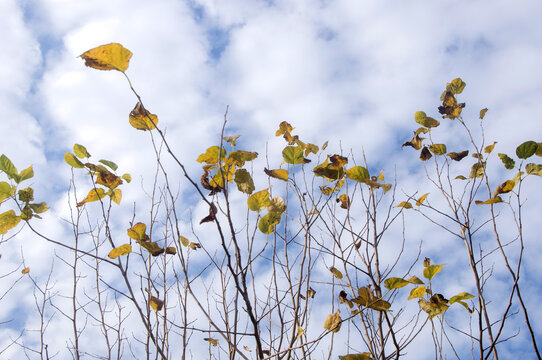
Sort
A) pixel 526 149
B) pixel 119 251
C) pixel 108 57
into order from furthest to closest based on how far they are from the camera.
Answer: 1. pixel 526 149
2. pixel 119 251
3. pixel 108 57

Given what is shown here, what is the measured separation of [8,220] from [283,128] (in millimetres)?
1184

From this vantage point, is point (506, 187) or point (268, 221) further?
point (506, 187)

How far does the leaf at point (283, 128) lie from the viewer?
1.78 metres

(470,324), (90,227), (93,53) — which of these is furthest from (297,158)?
(90,227)

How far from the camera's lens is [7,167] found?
114cm

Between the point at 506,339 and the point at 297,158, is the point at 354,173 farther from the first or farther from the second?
the point at 506,339

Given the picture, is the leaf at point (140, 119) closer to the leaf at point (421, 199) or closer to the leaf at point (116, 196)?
the leaf at point (116, 196)

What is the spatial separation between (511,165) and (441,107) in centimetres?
56

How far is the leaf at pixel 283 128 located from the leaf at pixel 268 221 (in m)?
0.79

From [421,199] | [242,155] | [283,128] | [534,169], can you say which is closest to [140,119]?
[242,155]

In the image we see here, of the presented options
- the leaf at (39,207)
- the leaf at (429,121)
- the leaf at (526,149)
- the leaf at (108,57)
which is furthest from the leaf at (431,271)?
the leaf at (39,207)

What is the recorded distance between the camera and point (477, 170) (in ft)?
6.53

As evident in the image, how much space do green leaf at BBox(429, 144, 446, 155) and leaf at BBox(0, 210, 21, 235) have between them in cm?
202

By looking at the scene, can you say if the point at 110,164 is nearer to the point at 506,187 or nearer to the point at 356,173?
the point at 356,173
